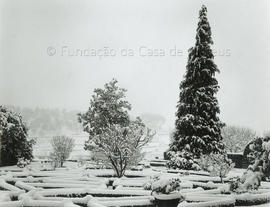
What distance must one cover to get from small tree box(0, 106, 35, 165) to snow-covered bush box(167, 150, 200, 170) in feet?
37.8

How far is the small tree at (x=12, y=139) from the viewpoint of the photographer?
27.3 m

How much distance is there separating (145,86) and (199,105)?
13.7 ft

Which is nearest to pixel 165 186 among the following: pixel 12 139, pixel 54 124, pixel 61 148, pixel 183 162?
pixel 183 162

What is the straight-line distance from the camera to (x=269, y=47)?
18.1 meters

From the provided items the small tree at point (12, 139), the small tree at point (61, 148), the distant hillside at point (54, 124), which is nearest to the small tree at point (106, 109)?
the small tree at point (61, 148)

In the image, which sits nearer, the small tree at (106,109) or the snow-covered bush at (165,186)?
the snow-covered bush at (165,186)

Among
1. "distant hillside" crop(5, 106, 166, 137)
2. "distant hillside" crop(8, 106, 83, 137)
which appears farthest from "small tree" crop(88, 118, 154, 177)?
"distant hillside" crop(8, 106, 83, 137)

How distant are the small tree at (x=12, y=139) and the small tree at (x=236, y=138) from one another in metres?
26.4

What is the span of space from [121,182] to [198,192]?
149 inches

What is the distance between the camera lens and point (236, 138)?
169 feet

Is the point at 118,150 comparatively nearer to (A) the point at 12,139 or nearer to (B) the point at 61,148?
(B) the point at 61,148

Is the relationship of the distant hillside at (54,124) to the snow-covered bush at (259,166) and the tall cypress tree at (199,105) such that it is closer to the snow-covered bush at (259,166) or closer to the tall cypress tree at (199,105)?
the tall cypress tree at (199,105)

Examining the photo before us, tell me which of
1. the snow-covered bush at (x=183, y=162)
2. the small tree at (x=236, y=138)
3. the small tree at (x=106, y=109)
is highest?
the small tree at (x=106, y=109)

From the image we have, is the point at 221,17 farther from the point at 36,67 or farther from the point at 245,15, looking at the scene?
the point at 36,67
